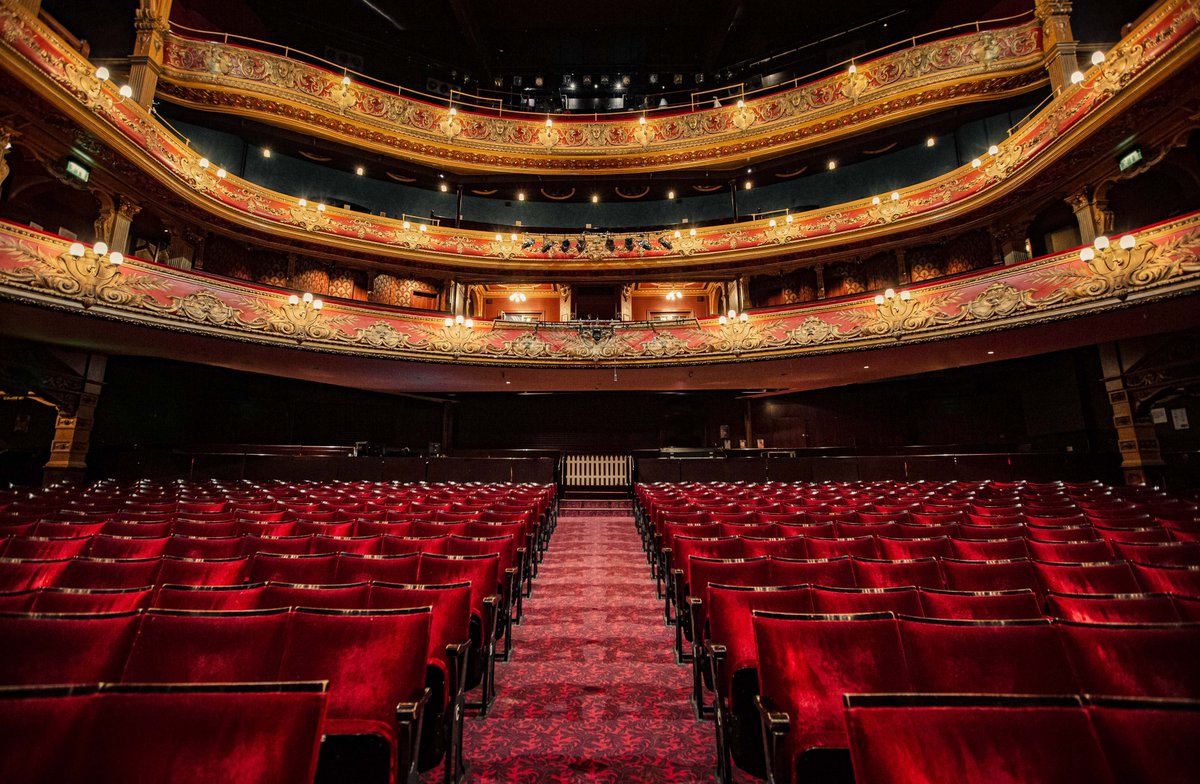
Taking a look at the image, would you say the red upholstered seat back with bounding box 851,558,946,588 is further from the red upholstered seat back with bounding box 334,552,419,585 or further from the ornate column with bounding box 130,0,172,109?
the ornate column with bounding box 130,0,172,109

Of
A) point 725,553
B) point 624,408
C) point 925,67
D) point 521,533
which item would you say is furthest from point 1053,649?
point 925,67

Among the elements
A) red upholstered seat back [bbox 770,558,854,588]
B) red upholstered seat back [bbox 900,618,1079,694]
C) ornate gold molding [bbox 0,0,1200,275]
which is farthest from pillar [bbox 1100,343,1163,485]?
red upholstered seat back [bbox 900,618,1079,694]

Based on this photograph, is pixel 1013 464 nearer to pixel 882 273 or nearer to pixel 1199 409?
pixel 1199 409

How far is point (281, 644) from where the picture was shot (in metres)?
1.58

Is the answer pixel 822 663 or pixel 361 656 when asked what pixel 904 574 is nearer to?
pixel 822 663

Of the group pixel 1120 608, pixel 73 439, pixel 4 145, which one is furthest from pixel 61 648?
pixel 73 439

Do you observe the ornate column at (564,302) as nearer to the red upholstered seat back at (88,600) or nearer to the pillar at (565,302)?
the pillar at (565,302)

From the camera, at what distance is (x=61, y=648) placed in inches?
56.1

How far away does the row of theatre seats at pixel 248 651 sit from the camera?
0.97 metres

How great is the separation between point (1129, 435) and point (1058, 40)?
28.2 feet

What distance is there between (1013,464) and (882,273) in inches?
240

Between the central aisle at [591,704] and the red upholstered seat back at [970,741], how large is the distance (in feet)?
4.17

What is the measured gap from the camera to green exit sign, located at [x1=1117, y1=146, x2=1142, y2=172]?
25.3 ft

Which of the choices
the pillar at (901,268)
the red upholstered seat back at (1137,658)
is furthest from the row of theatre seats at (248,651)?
the pillar at (901,268)
